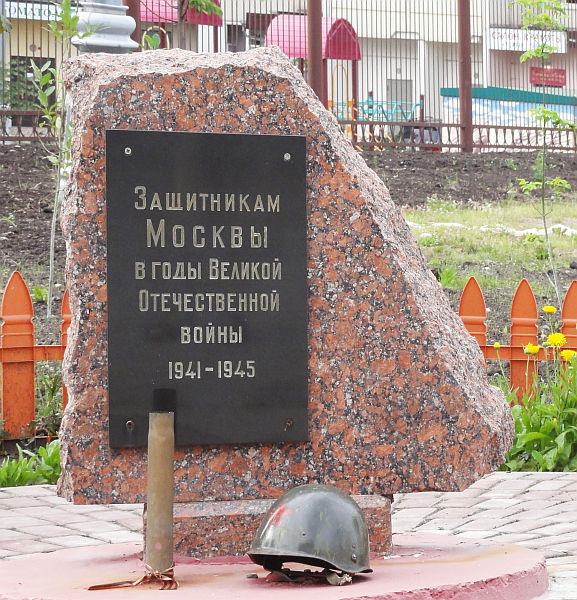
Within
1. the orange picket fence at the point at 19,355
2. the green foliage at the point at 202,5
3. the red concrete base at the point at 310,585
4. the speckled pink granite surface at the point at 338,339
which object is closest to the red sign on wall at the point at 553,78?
the green foliage at the point at 202,5

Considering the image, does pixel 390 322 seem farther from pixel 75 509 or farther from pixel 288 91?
pixel 75 509

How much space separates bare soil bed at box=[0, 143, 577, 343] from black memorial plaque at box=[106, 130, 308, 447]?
12.3 ft

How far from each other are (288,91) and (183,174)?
1.69 ft

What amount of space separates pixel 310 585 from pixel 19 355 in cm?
356

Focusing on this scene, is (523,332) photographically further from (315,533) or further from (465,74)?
(465,74)

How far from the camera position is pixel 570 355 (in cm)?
625

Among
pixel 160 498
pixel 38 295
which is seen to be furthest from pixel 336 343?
pixel 38 295

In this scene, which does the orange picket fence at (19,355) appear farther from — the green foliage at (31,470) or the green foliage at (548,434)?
the green foliage at (548,434)

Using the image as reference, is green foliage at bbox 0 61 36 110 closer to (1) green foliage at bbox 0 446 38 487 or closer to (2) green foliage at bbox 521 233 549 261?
(2) green foliage at bbox 521 233 549 261

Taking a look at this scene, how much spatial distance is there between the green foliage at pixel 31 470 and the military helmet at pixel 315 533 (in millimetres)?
2777

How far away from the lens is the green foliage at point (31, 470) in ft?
19.0

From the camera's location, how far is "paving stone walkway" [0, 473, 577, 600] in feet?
14.2

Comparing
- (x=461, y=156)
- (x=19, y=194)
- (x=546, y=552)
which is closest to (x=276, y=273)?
(x=546, y=552)

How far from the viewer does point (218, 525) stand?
376 centimetres
